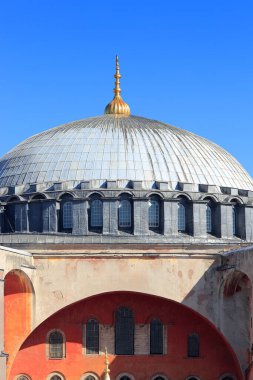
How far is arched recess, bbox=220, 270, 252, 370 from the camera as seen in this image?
37.5 metres

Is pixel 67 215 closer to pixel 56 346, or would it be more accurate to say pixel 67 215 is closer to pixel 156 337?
pixel 56 346

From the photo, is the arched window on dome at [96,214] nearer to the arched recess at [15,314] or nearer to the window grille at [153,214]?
the window grille at [153,214]

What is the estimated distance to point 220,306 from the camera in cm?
3762

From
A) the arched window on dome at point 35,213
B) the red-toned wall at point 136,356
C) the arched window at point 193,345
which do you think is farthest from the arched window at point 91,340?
the arched window on dome at point 35,213

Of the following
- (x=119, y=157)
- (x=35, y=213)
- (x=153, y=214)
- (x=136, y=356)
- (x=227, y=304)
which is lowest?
(x=136, y=356)

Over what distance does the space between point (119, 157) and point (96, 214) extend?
→ 3.50m

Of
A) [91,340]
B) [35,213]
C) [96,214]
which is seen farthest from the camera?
[35,213]

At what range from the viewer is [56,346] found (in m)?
38.0

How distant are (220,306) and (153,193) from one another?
18.7 ft

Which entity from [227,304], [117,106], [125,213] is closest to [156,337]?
[227,304]

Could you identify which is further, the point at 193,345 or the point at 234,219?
the point at 234,219

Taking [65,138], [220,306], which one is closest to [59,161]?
[65,138]

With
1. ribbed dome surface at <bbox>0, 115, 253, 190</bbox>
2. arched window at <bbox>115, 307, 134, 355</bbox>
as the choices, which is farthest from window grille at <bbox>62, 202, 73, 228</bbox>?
arched window at <bbox>115, 307, 134, 355</bbox>

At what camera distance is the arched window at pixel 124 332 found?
3828 centimetres
